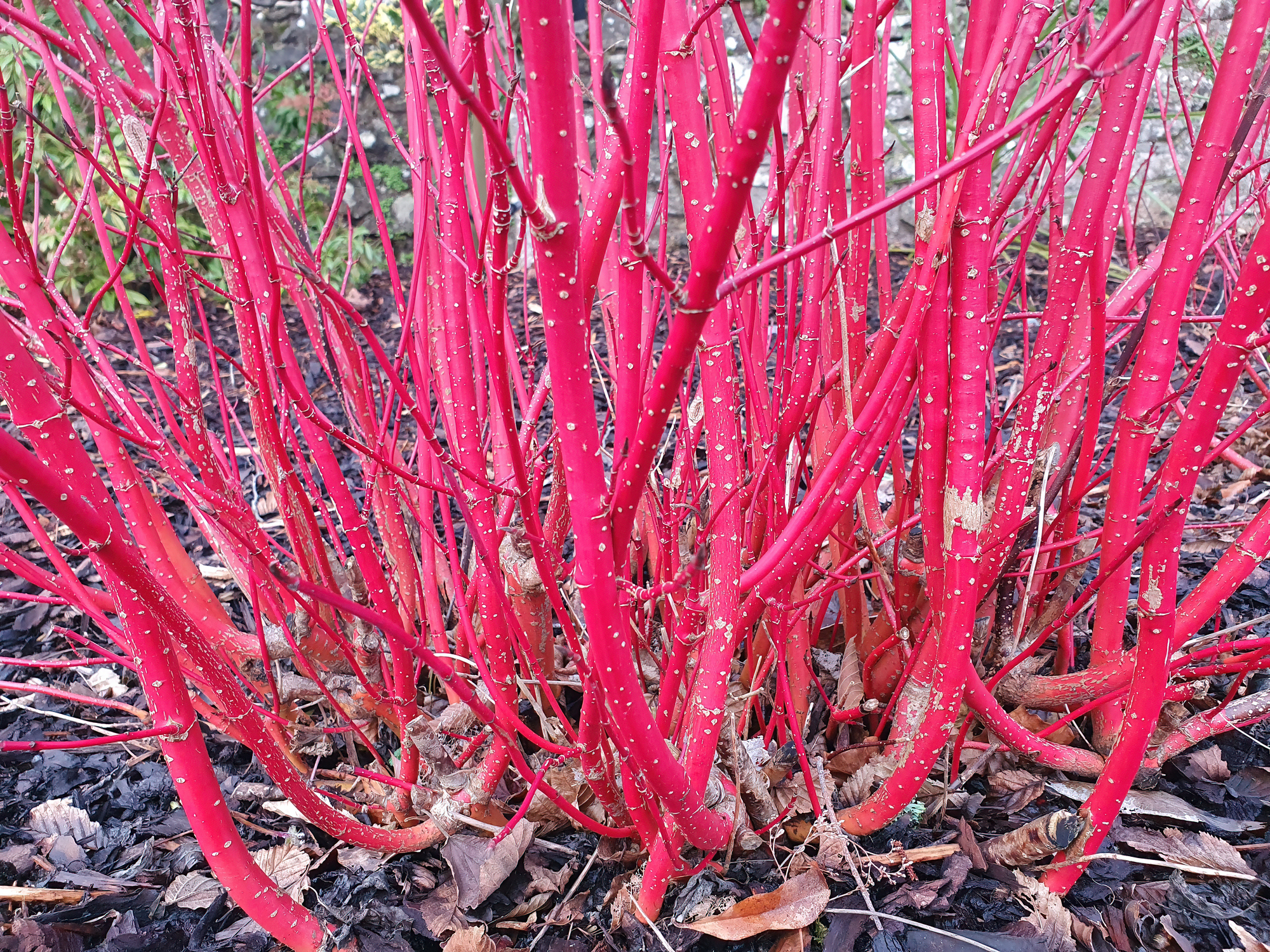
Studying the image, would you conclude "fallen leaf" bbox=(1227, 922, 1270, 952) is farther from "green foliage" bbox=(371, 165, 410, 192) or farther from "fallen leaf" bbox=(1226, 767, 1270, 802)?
"green foliage" bbox=(371, 165, 410, 192)

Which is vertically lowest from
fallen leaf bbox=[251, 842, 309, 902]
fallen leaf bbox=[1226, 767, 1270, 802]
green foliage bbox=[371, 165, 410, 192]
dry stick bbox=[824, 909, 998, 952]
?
fallen leaf bbox=[1226, 767, 1270, 802]

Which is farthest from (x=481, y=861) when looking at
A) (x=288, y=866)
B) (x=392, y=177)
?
(x=392, y=177)

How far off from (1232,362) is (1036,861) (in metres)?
0.74

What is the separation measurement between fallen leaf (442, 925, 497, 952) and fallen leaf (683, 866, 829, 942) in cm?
27

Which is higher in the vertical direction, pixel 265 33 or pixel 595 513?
pixel 265 33

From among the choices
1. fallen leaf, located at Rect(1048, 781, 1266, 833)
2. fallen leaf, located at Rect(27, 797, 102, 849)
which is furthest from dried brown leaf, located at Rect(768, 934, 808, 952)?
fallen leaf, located at Rect(27, 797, 102, 849)

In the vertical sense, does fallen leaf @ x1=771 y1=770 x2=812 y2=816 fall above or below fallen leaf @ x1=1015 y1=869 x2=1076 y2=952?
above

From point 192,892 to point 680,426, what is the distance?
1.05 meters

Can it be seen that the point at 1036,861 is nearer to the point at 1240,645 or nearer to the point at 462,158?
the point at 1240,645

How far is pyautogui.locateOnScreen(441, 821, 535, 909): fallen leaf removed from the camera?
46.1 inches

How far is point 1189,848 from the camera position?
3.92ft

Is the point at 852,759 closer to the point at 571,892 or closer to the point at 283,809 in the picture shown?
the point at 571,892

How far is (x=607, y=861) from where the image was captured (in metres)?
1.23

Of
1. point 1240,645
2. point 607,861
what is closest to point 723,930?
point 607,861
